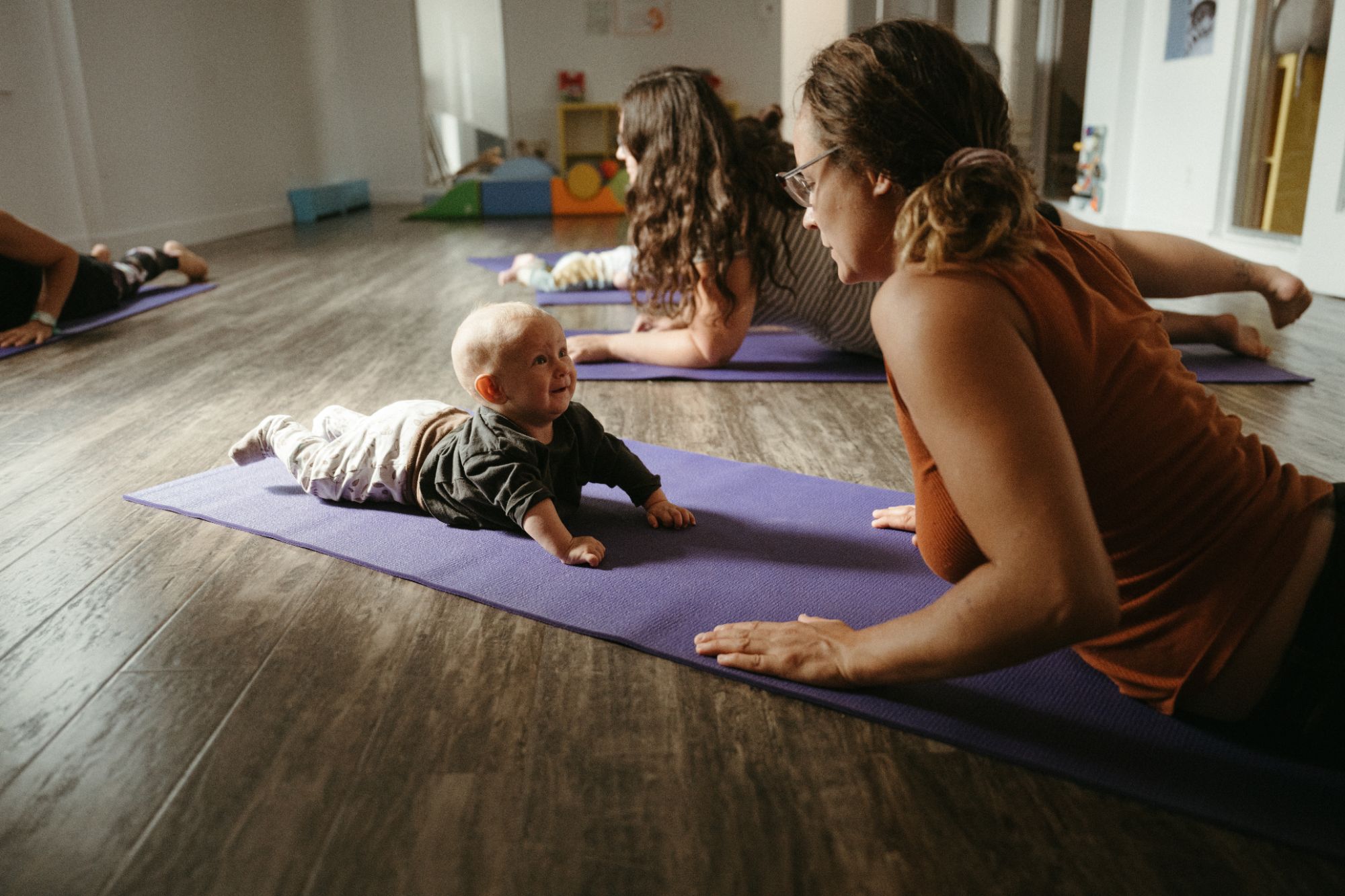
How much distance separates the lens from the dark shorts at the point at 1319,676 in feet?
2.76

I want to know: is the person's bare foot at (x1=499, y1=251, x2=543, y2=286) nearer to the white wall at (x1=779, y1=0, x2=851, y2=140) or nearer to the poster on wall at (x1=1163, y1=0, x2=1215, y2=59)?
the white wall at (x1=779, y1=0, x2=851, y2=140)

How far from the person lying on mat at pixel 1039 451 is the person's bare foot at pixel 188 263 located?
13.6 feet

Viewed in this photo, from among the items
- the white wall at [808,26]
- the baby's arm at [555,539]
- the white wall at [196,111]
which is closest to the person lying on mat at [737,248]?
the baby's arm at [555,539]

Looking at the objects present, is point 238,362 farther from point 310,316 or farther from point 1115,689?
point 1115,689

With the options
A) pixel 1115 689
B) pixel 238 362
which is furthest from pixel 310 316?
pixel 1115 689

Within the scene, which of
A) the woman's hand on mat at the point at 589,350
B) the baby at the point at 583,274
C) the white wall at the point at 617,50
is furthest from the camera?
the white wall at the point at 617,50

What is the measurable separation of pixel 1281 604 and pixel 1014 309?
14.8 inches

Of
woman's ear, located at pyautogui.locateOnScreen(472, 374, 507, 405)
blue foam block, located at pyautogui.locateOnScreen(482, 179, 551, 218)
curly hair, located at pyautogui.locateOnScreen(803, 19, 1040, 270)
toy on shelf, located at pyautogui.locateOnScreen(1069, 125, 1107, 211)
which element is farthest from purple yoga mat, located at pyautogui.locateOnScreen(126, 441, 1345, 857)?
blue foam block, located at pyautogui.locateOnScreen(482, 179, 551, 218)

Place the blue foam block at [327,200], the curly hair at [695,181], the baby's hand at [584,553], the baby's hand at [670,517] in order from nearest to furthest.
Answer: the baby's hand at [584,553]
the baby's hand at [670,517]
the curly hair at [695,181]
the blue foam block at [327,200]

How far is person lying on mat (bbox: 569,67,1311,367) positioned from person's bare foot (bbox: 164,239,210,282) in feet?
9.29

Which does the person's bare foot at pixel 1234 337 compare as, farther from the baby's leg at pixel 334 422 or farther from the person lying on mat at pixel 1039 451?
the baby's leg at pixel 334 422

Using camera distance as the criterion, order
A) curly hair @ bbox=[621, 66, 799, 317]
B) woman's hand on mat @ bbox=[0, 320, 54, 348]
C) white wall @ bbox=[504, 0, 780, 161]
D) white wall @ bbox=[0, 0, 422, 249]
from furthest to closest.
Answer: white wall @ bbox=[504, 0, 780, 161] < white wall @ bbox=[0, 0, 422, 249] < woman's hand on mat @ bbox=[0, 320, 54, 348] < curly hair @ bbox=[621, 66, 799, 317]

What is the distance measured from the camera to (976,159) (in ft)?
2.54

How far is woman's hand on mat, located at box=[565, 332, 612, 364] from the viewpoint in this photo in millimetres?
2727
